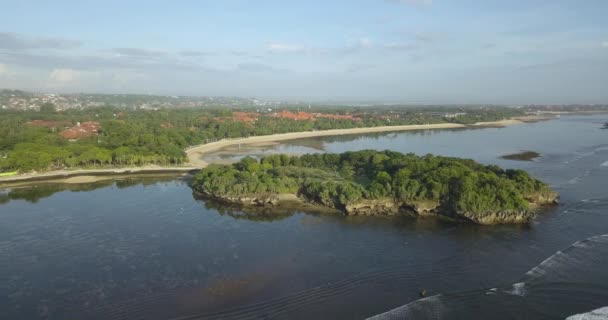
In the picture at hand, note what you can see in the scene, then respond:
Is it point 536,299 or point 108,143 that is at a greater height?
point 108,143

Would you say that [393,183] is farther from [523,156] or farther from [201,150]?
[201,150]

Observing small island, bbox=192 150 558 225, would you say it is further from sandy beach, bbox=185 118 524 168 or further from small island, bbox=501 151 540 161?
small island, bbox=501 151 540 161

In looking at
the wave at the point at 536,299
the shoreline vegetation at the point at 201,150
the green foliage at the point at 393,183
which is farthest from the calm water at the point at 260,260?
the shoreline vegetation at the point at 201,150

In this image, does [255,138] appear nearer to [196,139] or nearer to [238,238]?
[196,139]

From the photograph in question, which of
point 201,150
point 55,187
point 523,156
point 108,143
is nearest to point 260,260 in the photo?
point 55,187

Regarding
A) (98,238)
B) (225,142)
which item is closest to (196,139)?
(225,142)

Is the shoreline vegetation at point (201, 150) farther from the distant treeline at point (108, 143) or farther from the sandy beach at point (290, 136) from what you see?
the distant treeline at point (108, 143)
